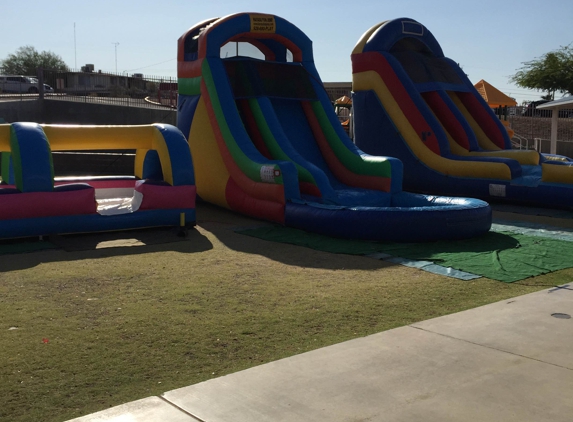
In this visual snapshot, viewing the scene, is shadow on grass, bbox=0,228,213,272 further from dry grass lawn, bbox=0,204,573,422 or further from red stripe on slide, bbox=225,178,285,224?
red stripe on slide, bbox=225,178,285,224

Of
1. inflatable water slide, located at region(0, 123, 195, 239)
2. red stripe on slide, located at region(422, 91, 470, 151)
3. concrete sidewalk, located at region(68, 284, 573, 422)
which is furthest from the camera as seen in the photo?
red stripe on slide, located at region(422, 91, 470, 151)

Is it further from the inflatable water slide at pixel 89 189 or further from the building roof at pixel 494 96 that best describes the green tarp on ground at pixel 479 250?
the building roof at pixel 494 96

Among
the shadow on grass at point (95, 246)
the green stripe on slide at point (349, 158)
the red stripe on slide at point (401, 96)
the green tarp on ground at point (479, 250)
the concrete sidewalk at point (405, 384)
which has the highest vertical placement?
the red stripe on slide at point (401, 96)

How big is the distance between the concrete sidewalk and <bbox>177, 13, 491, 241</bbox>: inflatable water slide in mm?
3542

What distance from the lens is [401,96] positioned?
527 inches

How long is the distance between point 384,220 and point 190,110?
462 centimetres

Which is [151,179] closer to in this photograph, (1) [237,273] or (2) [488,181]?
(1) [237,273]

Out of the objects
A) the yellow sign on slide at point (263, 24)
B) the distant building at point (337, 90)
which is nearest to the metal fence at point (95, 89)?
the distant building at point (337, 90)

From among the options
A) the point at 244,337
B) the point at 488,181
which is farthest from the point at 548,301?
the point at 488,181

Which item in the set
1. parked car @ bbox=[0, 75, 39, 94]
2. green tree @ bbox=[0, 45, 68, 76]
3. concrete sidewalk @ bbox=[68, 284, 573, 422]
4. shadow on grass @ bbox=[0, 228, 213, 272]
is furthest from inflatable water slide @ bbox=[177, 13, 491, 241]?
green tree @ bbox=[0, 45, 68, 76]

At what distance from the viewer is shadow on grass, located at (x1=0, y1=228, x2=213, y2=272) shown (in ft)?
23.8

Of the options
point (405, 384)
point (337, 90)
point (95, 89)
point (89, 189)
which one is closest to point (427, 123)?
point (89, 189)

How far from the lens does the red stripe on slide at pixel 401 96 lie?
43.2ft

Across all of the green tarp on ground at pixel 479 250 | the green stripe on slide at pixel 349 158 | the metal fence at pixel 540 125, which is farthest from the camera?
the metal fence at pixel 540 125
